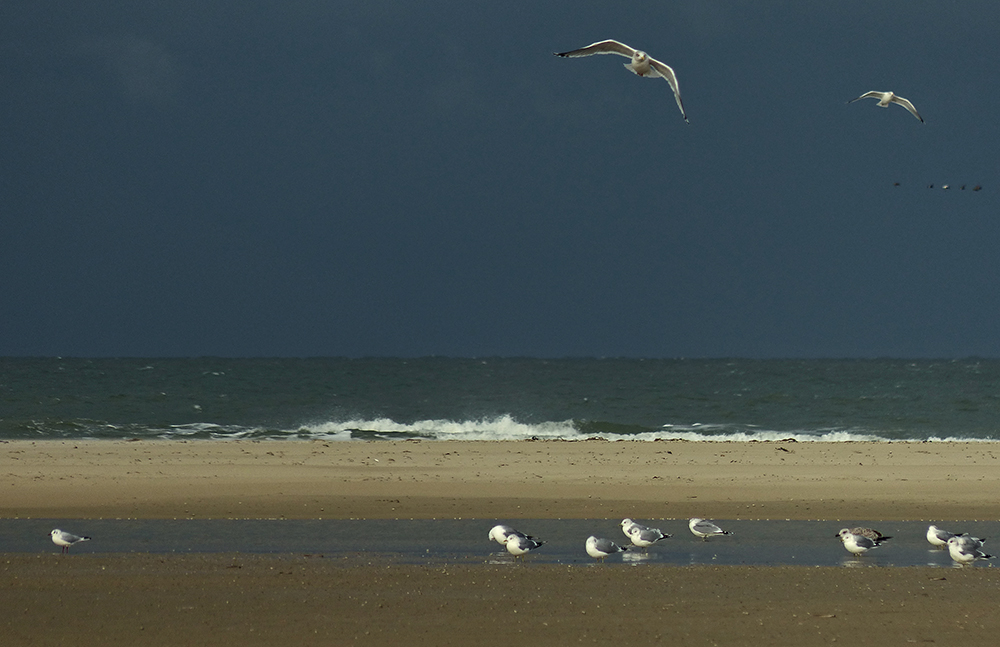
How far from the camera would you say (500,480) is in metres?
17.8

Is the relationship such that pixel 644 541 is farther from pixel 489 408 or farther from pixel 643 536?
pixel 489 408

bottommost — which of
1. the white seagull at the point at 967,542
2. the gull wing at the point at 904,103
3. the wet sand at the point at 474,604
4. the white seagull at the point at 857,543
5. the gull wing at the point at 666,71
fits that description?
the wet sand at the point at 474,604

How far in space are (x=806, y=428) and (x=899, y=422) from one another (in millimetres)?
4007

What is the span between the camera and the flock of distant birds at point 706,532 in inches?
414

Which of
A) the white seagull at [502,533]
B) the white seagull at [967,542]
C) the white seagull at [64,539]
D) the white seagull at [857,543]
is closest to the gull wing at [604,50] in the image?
the white seagull at [502,533]

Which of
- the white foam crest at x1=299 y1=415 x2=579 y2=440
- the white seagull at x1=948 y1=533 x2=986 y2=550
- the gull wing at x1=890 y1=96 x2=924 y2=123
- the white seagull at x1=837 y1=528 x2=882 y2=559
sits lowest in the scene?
the white foam crest at x1=299 y1=415 x2=579 y2=440

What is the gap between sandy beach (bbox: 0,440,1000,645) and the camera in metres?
8.10

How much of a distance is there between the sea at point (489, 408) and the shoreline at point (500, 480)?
593cm

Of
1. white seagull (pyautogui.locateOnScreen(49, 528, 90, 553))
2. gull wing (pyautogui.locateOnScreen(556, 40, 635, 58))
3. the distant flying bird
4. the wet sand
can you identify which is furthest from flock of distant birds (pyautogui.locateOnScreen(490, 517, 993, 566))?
the distant flying bird

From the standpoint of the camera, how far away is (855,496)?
16.2 m

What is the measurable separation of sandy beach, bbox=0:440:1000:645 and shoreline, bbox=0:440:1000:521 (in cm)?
8

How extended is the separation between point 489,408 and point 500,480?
30.4 meters

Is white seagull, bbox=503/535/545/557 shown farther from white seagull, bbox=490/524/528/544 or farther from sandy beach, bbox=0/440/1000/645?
sandy beach, bbox=0/440/1000/645

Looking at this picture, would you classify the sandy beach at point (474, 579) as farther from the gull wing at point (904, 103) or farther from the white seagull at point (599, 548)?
the gull wing at point (904, 103)
